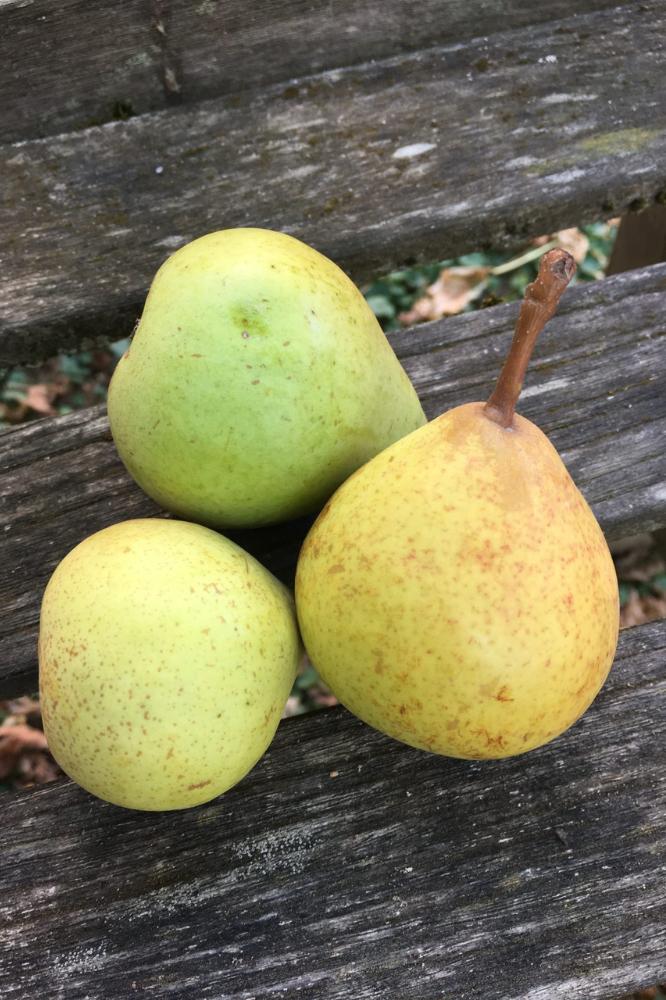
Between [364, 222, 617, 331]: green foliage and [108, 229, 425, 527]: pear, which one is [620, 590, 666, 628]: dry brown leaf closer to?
[364, 222, 617, 331]: green foliage

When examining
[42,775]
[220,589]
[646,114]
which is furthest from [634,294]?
[42,775]

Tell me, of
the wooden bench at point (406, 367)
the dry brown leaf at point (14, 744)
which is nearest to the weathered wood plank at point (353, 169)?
the wooden bench at point (406, 367)

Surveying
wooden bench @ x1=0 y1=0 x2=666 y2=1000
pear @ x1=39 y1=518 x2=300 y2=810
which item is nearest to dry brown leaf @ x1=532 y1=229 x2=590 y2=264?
wooden bench @ x1=0 y1=0 x2=666 y2=1000

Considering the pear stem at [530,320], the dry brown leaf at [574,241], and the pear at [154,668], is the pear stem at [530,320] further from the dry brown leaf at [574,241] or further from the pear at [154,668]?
the dry brown leaf at [574,241]

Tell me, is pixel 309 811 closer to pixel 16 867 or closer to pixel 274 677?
pixel 274 677

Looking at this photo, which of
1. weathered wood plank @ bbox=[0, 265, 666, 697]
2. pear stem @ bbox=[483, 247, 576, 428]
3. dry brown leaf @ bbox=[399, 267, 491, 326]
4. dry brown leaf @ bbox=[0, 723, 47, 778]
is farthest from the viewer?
dry brown leaf @ bbox=[399, 267, 491, 326]

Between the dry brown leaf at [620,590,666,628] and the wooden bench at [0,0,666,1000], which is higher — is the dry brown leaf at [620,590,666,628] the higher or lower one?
the lower one

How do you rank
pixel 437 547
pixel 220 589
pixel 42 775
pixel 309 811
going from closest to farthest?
pixel 437 547
pixel 220 589
pixel 309 811
pixel 42 775
